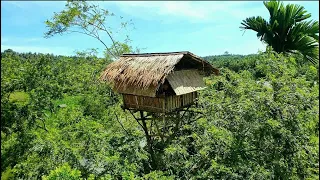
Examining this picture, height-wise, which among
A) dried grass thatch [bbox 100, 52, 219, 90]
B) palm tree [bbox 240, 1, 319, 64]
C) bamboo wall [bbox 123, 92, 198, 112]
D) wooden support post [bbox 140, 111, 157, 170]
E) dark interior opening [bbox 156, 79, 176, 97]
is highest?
palm tree [bbox 240, 1, 319, 64]

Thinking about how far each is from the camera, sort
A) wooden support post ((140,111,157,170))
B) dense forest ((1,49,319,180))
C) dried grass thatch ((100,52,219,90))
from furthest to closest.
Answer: wooden support post ((140,111,157,170))
dried grass thatch ((100,52,219,90))
dense forest ((1,49,319,180))

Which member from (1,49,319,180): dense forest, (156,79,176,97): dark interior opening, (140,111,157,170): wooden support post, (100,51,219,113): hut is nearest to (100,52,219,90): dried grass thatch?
(100,51,219,113): hut

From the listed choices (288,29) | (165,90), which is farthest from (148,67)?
(288,29)

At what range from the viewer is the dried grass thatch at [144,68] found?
6.67 metres

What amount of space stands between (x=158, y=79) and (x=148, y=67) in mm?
532

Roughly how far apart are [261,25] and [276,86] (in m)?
2.04

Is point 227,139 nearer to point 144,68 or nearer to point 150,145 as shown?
point 144,68

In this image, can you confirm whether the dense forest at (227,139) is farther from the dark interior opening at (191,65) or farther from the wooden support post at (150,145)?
the dark interior opening at (191,65)

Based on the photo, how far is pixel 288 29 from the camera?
7348 millimetres

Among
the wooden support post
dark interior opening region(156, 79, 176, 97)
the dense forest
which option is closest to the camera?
the dense forest

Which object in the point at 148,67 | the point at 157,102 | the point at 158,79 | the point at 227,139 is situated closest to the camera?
the point at 227,139

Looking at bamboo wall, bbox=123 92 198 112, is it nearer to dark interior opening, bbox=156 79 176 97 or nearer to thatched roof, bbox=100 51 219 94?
dark interior opening, bbox=156 79 176 97

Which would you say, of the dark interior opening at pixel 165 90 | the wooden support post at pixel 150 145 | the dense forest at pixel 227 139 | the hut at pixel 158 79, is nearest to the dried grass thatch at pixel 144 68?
the hut at pixel 158 79

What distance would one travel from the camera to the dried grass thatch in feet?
21.9
